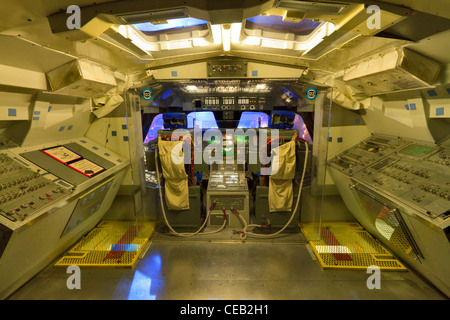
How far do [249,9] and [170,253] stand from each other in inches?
139

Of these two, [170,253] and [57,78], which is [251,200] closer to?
[170,253]

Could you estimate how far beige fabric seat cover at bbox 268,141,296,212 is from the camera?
12.4 ft

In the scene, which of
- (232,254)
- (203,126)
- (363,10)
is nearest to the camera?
(363,10)

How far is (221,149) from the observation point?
4.21 meters

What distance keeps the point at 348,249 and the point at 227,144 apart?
285cm

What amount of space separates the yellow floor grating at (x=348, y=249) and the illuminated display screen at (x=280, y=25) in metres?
3.30

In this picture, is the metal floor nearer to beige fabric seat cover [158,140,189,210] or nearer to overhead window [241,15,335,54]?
beige fabric seat cover [158,140,189,210]

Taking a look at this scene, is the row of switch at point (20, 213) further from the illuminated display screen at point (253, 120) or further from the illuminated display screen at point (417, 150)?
the illuminated display screen at point (417, 150)

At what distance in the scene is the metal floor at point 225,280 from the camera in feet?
8.74

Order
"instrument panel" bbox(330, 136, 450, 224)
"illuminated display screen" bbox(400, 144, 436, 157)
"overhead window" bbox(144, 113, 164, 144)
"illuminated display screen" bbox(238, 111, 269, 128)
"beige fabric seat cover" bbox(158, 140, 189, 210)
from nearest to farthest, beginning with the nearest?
"instrument panel" bbox(330, 136, 450, 224) → "illuminated display screen" bbox(400, 144, 436, 157) → "beige fabric seat cover" bbox(158, 140, 189, 210) → "overhead window" bbox(144, 113, 164, 144) → "illuminated display screen" bbox(238, 111, 269, 128)

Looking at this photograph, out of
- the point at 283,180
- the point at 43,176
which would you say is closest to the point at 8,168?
the point at 43,176

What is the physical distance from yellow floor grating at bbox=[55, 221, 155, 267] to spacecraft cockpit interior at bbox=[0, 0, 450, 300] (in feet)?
0.12

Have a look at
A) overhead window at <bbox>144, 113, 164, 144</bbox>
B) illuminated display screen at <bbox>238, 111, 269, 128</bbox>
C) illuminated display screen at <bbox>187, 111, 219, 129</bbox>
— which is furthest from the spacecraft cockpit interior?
illuminated display screen at <bbox>238, 111, 269, 128</bbox>

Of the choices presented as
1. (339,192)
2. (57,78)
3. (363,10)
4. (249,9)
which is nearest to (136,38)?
(57,78)
